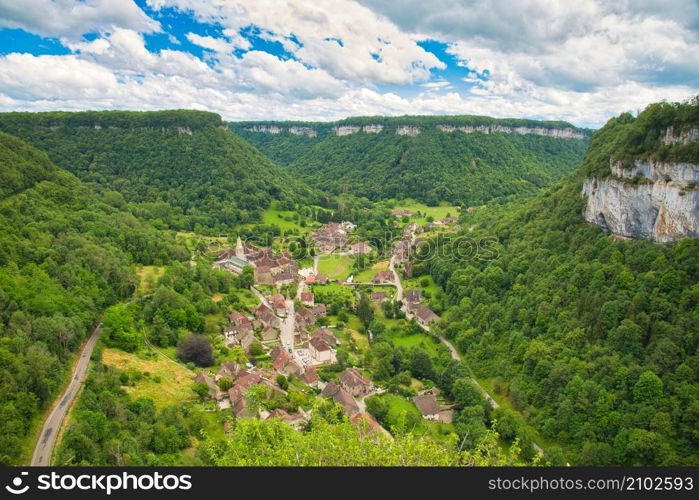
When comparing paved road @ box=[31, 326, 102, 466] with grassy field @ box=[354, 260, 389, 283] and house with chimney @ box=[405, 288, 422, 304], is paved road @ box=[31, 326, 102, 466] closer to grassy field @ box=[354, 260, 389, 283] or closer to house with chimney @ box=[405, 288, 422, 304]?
house with chimney @ box=[405, 288, 422, 304]

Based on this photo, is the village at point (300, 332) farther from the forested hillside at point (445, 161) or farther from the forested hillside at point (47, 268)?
the forested hillside at point (445, 161)

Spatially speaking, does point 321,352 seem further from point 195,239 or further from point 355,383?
point 195,239

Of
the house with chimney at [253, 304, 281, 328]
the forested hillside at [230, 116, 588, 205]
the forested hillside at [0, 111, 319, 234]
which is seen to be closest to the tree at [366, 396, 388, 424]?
the house with chimney at [253, 304, 281, 328]

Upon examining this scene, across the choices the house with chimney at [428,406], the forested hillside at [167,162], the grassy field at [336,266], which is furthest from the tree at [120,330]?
the forested hillside at [167,162]

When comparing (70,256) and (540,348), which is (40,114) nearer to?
(70,256)

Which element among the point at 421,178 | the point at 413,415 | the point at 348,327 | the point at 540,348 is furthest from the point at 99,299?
the point at 421,178

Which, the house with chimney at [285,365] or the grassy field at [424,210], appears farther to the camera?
the grassy field at [424,210]

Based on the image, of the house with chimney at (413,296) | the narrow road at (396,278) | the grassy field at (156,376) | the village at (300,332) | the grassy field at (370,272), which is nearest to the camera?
the grassy field at (156,376)
